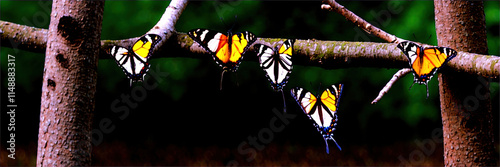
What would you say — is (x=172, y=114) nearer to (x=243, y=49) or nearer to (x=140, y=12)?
(x=140, y=12)

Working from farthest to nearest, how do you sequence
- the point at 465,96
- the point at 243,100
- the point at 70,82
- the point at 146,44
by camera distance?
1. the point at 243,100
2. the point at 465,96
3. the point at 146,44
4. the point at 70,82

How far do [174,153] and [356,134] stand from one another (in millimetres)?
1674

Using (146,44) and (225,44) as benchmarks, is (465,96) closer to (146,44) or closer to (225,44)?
(225,44)

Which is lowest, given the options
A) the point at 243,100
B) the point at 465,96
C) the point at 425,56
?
the point at 243,100

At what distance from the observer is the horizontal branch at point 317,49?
1162 mm

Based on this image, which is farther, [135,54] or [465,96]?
[465,96]

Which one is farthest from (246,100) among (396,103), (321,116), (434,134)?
(321,116)

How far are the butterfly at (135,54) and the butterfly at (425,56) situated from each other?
62cm

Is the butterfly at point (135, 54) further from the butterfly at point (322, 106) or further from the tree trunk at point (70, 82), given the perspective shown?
the butterfly at point (322, 106)

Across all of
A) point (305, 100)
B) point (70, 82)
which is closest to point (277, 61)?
point (305, 100)

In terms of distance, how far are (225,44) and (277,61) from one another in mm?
146

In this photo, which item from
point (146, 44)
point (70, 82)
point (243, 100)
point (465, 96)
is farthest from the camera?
point (243, 100)

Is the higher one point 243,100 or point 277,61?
point 277,61

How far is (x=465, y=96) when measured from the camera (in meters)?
1.35
